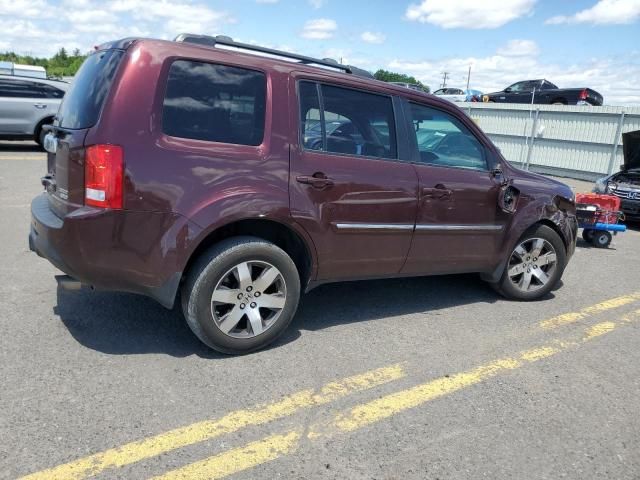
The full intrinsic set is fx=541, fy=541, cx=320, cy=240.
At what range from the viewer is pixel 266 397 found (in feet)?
9.93

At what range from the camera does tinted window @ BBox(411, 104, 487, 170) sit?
4148mm

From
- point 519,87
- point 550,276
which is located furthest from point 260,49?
point 519,87

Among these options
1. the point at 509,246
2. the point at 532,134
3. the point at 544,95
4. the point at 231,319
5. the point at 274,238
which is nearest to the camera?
the point at 231,319

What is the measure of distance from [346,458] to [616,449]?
139 centimetres

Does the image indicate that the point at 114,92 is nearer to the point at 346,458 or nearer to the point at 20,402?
the point at 20,402

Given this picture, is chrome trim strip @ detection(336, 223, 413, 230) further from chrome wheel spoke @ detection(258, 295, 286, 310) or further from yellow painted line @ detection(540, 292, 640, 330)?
yellow painted line @ detection(540, 292, 640, 330)

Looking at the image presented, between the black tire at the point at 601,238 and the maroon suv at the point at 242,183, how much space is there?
4.01 meters

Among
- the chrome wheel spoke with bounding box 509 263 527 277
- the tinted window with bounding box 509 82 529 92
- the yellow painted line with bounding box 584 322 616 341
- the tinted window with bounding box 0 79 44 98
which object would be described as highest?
the tinted window with bounding box 509 82 529 92

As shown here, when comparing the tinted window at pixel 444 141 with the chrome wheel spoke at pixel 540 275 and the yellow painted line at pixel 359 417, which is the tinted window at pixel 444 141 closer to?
the chrome wheel spoke at pixel 540 275

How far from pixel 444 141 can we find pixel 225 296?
2.18 meters

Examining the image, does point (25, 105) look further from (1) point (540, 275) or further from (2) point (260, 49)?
(1) point (540, 275)

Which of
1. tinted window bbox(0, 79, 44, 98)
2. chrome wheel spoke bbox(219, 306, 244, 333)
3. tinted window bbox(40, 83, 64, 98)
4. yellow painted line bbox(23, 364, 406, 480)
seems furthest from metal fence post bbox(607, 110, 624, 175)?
tinted window bbox(0, 79, 44, 98)

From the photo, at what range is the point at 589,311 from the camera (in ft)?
15.8

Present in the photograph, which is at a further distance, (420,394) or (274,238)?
(274,238)
